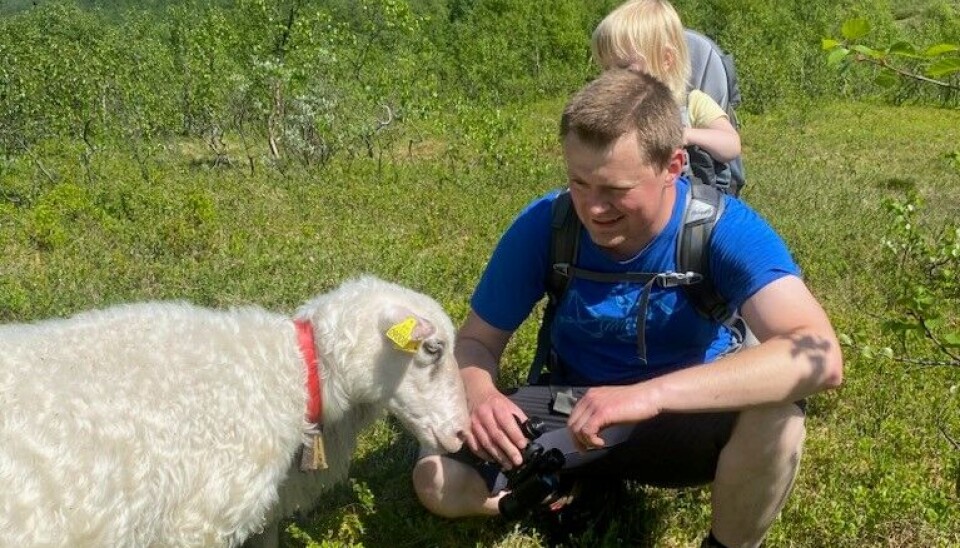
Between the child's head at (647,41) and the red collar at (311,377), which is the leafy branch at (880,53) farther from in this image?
the child's head at (647,41)

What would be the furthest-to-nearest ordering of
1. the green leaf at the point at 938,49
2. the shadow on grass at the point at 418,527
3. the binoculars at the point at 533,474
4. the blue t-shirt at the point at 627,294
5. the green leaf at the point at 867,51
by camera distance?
the shadow on grass at the point at 418,527, the binoculars at the point at 533,474, the blue t-shirt at the point at 627,294, the green leaf at the point at 867,51, the green leaf at the point at 938,49

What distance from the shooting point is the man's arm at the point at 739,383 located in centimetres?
308

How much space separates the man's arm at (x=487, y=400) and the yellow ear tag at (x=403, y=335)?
0.35m

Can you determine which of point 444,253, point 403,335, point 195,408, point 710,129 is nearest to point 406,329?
point 403,335

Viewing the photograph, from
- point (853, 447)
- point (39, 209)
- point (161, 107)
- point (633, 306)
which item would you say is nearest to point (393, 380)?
point (633, 306)

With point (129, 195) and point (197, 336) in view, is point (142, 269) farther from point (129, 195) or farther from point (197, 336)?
point (197, 336)

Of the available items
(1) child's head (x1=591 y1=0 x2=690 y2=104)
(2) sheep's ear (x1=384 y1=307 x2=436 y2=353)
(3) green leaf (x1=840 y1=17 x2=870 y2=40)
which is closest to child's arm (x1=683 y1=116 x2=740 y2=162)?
(1) child's head (x1=591 y1=0 x2=690 y2=104)

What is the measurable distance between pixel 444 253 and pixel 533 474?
4.68 meters

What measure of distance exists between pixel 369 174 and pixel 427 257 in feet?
14.0

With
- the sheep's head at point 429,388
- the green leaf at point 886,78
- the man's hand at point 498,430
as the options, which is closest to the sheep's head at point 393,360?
the sheep's head at point 429,388

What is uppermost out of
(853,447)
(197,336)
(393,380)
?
(197,336)

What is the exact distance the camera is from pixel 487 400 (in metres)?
3.59

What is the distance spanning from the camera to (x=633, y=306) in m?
3.58

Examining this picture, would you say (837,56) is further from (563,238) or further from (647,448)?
(647,448)
